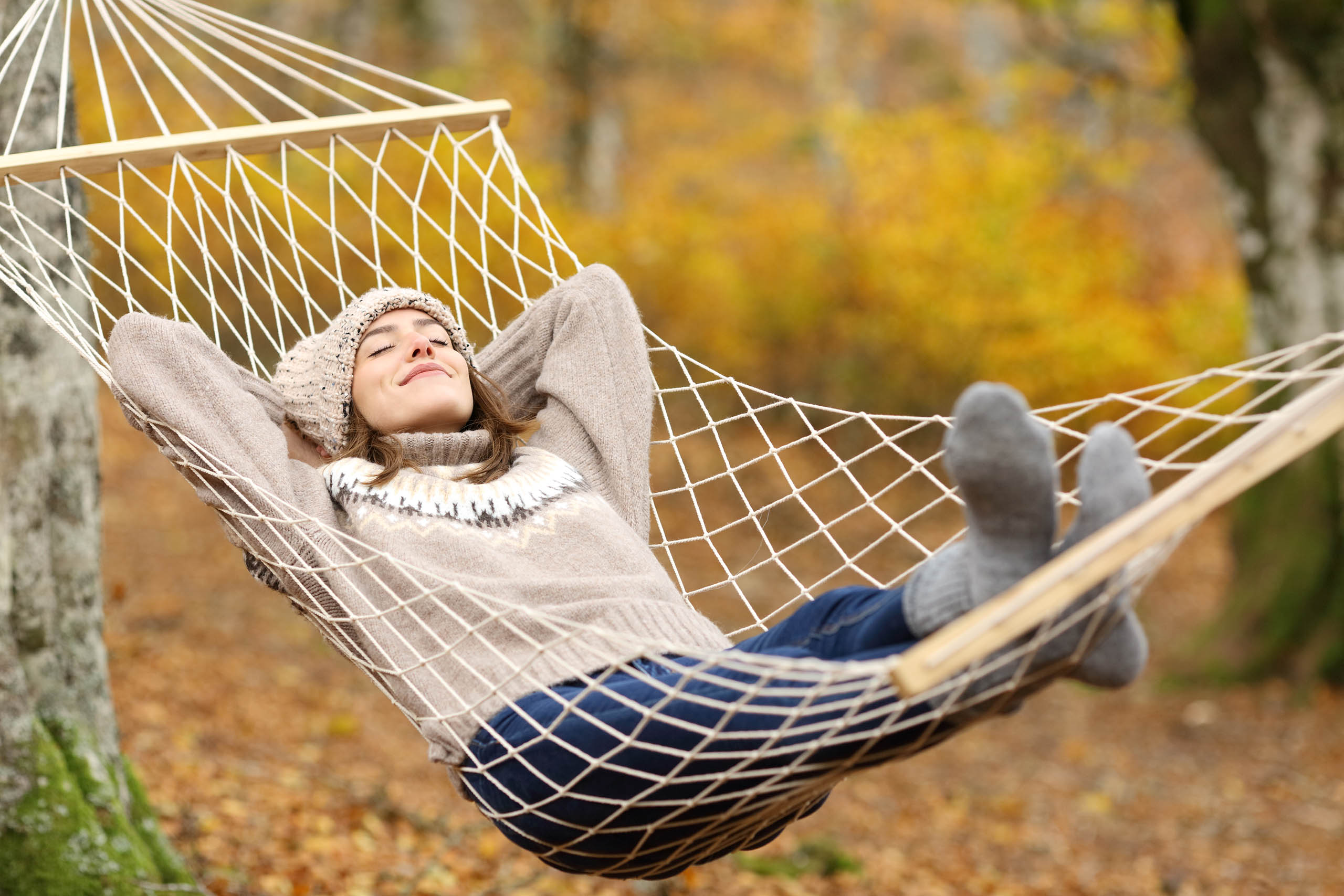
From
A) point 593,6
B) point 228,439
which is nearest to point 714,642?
point 228,439

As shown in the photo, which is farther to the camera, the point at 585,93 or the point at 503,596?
the point at 585,93

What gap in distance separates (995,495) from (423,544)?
847 mm

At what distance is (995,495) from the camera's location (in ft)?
3.90

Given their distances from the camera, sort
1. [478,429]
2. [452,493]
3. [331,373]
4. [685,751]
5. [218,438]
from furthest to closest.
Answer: [478,429], [331,373], [452,493], [218,438], [685,751]

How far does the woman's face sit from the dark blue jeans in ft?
1.74

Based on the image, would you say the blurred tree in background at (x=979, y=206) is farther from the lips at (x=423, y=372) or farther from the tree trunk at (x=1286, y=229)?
the lips at (x=423, y=372)

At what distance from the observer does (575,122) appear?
762 cm

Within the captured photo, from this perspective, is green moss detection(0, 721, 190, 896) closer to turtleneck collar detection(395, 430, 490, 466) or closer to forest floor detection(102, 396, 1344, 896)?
forest floor detection(102, 396, 1344, 896)

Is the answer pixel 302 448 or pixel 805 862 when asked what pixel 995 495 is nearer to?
pixel 302 448

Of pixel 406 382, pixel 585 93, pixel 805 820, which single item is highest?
pixel 585 93

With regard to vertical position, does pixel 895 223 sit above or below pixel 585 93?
below

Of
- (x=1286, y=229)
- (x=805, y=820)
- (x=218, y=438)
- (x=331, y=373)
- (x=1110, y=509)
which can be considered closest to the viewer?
(x=1110, y=509)

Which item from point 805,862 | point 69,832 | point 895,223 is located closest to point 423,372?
point 69,832

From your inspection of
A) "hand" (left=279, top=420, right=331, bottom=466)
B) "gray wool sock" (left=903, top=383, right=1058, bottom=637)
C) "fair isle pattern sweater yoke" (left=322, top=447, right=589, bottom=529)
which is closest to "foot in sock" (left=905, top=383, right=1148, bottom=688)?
"gray wool sock" (left=903, top=383, right=1058, bottom=637)
